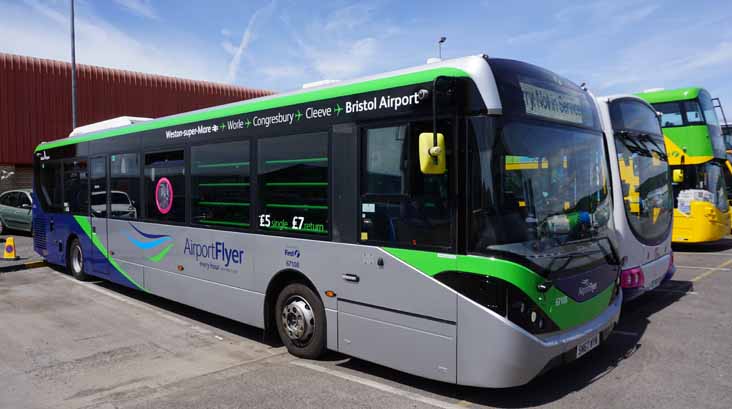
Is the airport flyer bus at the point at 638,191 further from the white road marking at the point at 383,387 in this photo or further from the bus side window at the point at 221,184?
the bus side window at the point at 221,184

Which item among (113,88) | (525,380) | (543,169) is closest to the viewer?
(525,380)

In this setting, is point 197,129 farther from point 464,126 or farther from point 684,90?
point 684,90

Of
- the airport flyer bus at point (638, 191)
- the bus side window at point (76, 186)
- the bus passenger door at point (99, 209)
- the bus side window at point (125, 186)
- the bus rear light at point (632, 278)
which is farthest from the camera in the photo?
the bus side window at point (76, 186)

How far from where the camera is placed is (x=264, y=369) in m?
5.58

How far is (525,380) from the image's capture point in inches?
169

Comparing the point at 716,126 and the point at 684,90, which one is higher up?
the point at 684,90

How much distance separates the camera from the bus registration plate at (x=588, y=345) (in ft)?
15.5

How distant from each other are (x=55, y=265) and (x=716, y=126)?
678 inches

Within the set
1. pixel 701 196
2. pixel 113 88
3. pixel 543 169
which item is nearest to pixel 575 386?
pixel 543 169

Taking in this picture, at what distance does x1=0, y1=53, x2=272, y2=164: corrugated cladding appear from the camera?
25.7m

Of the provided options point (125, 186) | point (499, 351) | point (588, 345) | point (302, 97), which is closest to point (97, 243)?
point (125, 186)

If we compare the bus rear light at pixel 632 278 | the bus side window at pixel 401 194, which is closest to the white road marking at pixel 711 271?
the bus rear light at pixel 632 278

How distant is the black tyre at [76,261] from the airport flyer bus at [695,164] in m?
13.7

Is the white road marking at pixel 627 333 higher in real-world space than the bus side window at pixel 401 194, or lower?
lower
